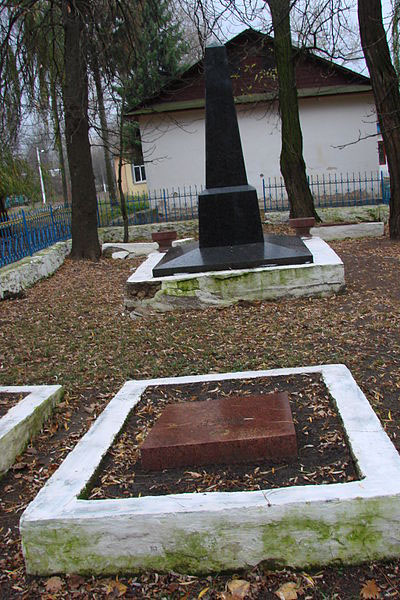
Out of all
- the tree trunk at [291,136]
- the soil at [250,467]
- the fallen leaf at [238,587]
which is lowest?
the fallen leaf at [238,587]

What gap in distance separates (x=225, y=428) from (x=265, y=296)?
154 inches

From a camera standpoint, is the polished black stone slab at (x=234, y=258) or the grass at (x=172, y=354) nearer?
the grass at (x=172, y=354)

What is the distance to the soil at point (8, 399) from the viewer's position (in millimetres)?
3957

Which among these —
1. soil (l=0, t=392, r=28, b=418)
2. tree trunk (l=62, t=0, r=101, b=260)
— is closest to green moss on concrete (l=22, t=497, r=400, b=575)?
soil (l=0, t=392, r=28, b=418)

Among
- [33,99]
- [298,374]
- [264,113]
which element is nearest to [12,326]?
[298,374]

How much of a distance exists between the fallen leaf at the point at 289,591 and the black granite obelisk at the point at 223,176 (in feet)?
17.9

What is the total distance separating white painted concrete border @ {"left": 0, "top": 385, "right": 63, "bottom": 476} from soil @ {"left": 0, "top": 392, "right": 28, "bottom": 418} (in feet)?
0.12

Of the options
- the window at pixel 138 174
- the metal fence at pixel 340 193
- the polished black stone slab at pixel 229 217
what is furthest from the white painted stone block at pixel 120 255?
the window at pixel 138 174

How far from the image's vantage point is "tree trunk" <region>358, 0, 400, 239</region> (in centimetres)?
990

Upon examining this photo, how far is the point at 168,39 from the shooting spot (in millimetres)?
21266

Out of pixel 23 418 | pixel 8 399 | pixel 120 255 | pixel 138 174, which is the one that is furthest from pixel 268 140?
pixel 23 418

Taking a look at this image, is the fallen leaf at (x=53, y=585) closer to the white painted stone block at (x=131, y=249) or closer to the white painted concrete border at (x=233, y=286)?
the white painted concrete border at (x=233, y=286)

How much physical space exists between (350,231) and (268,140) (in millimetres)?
10134

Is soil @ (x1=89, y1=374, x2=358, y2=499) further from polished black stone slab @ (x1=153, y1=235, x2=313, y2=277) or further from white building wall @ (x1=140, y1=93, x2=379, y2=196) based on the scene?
white building wall @ (x1=140, y1=93, x2=379, y2=196)
